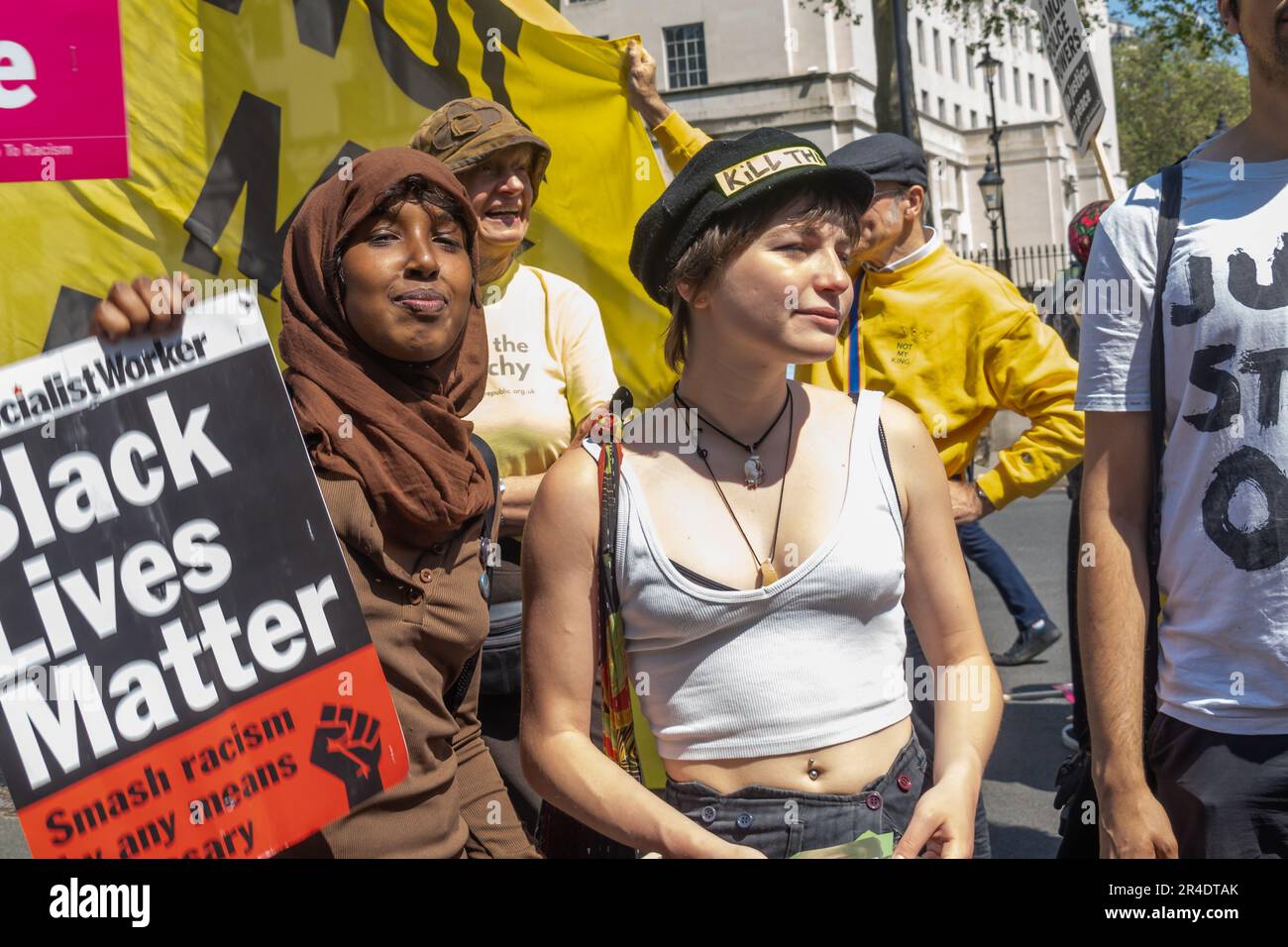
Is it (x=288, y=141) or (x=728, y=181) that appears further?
(x=288, y=141)

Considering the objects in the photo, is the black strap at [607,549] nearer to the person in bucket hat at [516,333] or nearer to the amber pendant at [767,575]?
the amber pendant at [767,575]

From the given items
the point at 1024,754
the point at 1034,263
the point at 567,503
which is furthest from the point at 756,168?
the point at 1034,263

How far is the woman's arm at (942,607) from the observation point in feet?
7.98

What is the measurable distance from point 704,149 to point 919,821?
1.11 m

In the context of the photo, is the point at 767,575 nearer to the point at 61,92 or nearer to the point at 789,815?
the point at 789,815

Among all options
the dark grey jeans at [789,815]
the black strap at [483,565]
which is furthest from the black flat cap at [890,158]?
the dark grey jeans at [789,815]

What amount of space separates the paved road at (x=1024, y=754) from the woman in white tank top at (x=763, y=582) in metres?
3.09

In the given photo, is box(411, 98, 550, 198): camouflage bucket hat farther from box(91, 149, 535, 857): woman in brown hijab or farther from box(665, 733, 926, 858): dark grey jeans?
box(665, 733, 926, 858): dark grey jeans

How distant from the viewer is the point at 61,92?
→ 4230 millimetres

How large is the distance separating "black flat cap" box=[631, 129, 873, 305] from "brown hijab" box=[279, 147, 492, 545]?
0.52 metres

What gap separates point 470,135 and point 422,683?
5.26 ft

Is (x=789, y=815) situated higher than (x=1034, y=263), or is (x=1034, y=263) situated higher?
(x=1034, y=263)
